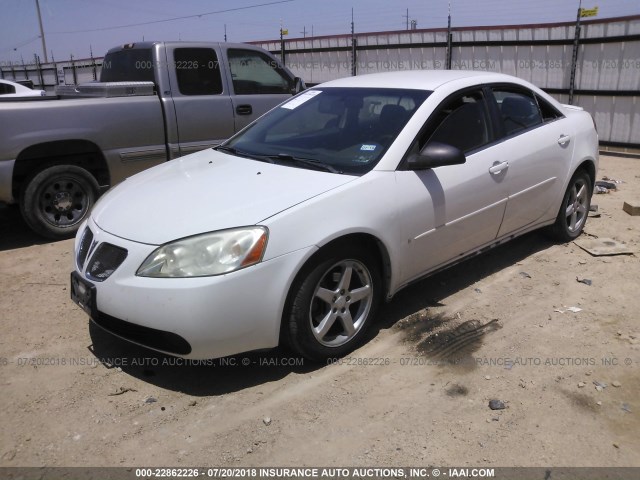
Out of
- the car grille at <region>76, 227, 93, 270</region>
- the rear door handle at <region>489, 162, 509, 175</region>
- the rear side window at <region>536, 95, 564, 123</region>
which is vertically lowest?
the car grille at <region>76, 227, 93, 270</region>

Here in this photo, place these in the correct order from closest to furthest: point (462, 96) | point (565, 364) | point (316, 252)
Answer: point (316, 252) < point (565, 364) < point (462, 96)

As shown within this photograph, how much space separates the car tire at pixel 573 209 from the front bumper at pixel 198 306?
10.4 ft

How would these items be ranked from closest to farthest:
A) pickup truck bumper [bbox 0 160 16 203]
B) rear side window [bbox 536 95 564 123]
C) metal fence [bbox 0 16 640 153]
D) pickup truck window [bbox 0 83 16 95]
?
1. rear side window [bbox 536 95 564 123]
2. pickup truck bumper [bbox 0 160 16 203]
3. metal fence [bbox 0 16 640 153]
4. pickup truck window [bbox 0 83 16 95]

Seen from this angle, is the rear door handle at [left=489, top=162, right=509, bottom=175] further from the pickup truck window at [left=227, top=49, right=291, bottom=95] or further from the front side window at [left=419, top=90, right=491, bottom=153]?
the pickup truck window at [left=227, top=49, right=291, bottom=95]

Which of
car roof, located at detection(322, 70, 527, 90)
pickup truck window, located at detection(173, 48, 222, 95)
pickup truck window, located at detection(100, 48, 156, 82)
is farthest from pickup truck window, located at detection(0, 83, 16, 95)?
car roof, located at detection(322, 70, 527, 90)

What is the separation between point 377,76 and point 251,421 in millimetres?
2950

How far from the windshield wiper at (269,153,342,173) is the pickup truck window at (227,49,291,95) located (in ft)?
11.6

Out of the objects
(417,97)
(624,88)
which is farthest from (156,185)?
(624,88)

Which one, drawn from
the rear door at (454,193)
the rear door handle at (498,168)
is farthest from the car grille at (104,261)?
the rear door handle at (498,168)

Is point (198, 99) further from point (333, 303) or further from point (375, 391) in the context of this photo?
point (375, 391)

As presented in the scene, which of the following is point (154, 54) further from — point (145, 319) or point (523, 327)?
point (523, 327)

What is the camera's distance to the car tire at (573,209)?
5.19 m

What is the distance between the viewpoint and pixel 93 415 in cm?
298

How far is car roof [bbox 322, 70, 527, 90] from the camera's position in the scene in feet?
13.5
